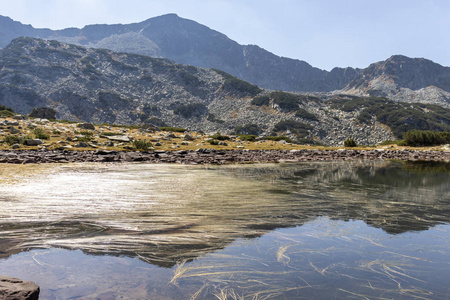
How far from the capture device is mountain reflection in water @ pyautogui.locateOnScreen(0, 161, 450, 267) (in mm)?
5492

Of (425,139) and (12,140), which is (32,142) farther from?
(425,139)

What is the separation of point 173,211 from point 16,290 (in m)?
4.92

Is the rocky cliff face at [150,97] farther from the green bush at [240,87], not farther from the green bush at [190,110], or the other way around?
the green bush at [190,110]

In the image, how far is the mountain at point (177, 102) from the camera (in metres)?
106

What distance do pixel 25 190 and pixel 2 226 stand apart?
14.7ft

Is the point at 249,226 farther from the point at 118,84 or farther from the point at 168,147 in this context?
the point at 118,84

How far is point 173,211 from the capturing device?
804 cm

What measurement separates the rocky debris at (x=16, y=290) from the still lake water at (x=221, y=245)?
0.33 metres

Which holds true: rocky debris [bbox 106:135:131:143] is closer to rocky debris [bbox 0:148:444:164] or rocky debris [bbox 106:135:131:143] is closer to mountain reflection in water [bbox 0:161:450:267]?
rocky debris [bbox 0:148:444:164]

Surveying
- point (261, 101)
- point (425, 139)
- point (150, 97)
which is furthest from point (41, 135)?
point (150, 97)

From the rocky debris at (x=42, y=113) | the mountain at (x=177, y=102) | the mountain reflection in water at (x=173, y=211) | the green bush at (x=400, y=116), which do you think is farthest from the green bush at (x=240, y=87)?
the mountain reflection in water at (x=173, y=211)

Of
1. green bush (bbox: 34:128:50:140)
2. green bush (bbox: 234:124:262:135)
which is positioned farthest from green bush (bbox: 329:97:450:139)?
green bush (bbox: 34:128:50:140)

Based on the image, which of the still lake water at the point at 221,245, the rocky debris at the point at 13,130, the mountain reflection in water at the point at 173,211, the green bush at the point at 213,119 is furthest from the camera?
the green bush at the point at 213,119

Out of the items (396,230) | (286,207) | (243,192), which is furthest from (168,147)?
(396,230)
